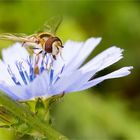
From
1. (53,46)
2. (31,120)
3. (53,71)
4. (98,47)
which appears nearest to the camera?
(31,120)

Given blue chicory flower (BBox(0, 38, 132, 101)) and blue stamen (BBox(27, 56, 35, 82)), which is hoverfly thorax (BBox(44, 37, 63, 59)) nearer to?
blue chicory flower (BBox(0, 38, 132, 101))

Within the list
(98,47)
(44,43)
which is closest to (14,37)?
(44,43)

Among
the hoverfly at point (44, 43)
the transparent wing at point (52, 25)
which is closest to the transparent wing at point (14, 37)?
the hoverfly at point (44, 43)

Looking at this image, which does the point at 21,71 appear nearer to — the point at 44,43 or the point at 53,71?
the point at 53,71

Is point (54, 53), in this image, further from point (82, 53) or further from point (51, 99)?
point (82, 53)

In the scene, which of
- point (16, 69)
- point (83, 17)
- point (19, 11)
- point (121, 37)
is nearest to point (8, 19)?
point (19, 11)

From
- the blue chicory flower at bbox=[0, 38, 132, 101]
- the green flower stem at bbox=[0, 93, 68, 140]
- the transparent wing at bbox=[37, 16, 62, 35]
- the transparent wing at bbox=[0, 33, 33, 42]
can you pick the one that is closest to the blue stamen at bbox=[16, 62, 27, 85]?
the blue chicory flower at bbox=[0, 38, 132, 101]

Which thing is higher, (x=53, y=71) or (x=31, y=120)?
(x=53, y=71)
